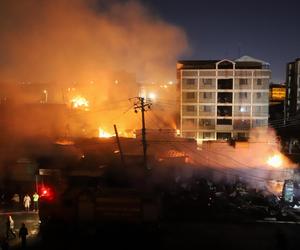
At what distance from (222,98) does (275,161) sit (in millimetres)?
15288

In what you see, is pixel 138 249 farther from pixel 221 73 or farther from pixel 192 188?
pixel 221 73

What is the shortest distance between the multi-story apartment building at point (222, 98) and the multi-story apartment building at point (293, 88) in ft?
12.3

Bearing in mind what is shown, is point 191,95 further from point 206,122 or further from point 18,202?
point 18,202

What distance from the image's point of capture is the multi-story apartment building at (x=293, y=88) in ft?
149

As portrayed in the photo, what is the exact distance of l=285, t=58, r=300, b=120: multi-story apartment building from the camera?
4534cm

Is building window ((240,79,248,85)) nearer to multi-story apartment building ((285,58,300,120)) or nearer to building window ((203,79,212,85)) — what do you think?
building window ((203,79,212,85))

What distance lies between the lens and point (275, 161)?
101 feet

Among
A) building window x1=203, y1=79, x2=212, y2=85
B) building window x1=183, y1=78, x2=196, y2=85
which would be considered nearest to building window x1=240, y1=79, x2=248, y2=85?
building window x1=203, y1=79, x2=212, y2=85

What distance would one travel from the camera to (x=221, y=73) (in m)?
43.9

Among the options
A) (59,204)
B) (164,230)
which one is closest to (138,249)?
(164,230)

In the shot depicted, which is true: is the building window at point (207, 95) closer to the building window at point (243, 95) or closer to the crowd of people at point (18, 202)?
the building window at point (243, 95)

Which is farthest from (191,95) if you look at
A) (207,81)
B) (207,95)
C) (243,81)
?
(243,81)

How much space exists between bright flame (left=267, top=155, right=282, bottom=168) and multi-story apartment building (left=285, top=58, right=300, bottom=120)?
16866mm

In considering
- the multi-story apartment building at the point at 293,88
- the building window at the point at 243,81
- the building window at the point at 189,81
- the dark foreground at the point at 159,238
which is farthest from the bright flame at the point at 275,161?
the multi-story apartment building at the point at 293,88
